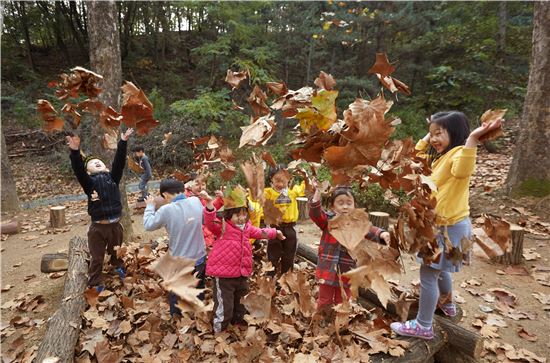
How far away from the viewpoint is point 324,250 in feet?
10.6

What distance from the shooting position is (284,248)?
4.33 metres

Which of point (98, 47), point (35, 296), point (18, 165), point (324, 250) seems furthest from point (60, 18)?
point (324, 250)

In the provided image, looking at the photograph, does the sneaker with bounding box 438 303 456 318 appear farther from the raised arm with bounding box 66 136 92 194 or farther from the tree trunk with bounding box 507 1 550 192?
the tree trunk with bounding box 507 1 550 192

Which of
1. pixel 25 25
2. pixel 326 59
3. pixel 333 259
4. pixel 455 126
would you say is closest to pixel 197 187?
pixel 333 259

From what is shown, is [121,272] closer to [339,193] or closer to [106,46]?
[339,193]

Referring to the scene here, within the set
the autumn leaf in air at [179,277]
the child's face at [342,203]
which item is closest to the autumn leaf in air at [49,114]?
the autumn leaf in air at [179,277]

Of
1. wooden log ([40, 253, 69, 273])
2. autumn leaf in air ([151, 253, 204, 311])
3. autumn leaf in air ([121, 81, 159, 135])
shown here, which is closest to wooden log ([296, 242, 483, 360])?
autumn leaf in air ([151, 253, 204, 311])

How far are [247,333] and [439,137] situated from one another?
7.71ft

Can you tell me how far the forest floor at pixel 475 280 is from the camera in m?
3.45

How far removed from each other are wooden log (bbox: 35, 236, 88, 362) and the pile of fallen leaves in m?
0.11

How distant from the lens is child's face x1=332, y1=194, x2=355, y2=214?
2.93m

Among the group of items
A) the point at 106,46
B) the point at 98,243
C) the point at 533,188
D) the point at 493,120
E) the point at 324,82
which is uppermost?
the point at 106,46

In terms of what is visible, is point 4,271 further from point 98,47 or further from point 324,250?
point 324,250

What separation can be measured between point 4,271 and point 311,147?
18.4 feet
